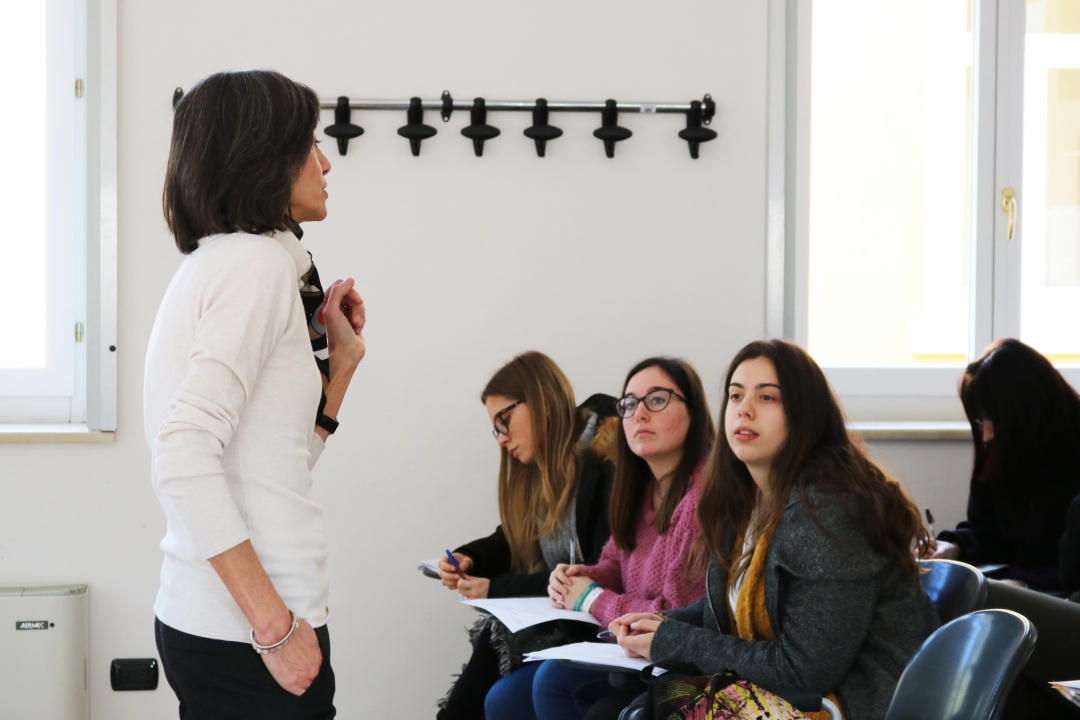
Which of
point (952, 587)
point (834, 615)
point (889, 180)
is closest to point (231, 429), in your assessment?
point (834, 615)

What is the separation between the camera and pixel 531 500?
2549 mm

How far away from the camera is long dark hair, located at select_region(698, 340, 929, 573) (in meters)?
1.58

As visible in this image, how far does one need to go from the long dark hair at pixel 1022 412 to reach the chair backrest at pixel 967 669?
1.37 meters

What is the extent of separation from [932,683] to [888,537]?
322 millimetres

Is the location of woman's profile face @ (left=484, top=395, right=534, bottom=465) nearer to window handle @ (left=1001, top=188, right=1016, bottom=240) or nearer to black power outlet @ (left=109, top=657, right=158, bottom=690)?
black power outlet @ (left=109, top=657, right=158, bottom=690)

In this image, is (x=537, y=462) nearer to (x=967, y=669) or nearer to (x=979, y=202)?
(x=967, y=669)

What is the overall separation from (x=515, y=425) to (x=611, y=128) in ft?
3.06

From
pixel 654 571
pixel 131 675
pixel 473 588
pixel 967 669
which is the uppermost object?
pixel 967 669

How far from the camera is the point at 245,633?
101 cm

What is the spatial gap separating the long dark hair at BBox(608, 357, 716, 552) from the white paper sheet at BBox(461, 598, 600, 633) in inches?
10.2

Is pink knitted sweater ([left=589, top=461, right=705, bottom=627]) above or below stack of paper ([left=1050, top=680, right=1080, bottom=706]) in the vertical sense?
below

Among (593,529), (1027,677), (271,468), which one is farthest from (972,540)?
(271,468)

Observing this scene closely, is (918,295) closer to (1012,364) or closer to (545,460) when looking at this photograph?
(1012,364)

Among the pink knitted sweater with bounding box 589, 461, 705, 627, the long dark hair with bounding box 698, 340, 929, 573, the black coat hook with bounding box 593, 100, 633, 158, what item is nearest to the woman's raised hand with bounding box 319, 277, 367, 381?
the long dark hair with bounding box 698, 340, 929, 573
